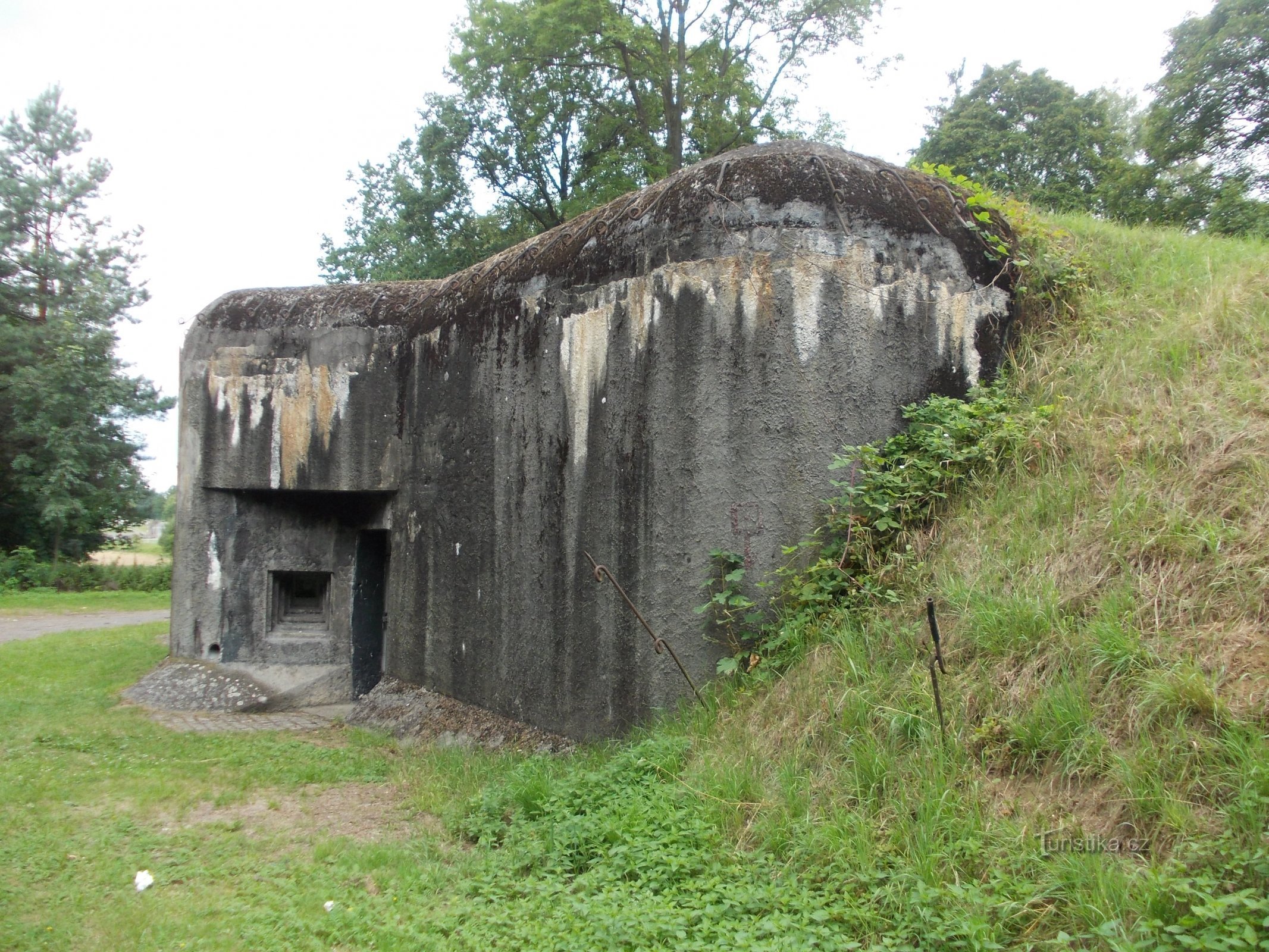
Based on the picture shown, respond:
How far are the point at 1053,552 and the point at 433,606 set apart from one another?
15.7 feet

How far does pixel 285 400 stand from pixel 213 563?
1616mm

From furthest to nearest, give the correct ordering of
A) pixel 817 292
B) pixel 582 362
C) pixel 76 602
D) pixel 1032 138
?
1. pixel 76 602
2. pixel 1032 138
3. pixel 582 362
4. pixel 817 292

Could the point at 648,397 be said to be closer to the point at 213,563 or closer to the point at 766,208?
the point at 766,208

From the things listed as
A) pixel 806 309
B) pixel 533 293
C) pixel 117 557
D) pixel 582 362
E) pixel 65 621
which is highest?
pixel 533 293

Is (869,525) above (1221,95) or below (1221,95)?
below

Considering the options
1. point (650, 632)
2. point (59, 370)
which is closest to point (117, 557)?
point (59, 370)

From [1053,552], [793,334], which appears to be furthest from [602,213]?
[1053,552]

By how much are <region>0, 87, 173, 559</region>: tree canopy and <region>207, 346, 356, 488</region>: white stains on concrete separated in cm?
1486

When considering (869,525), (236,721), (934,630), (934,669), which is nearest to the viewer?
(934,630)

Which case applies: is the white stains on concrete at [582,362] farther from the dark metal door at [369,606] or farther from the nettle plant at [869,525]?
the dark metal door at [369,606]

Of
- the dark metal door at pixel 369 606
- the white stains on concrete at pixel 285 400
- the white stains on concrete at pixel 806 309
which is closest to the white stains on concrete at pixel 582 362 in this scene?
the white stains on concrete at pixel 806 309

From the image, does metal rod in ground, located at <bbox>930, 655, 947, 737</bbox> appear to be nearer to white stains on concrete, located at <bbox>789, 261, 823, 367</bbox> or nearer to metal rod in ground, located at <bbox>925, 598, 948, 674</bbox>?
metal rod in ground, located at <bbox>925, 598, 948, 674</bbox>

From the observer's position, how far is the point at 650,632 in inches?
194

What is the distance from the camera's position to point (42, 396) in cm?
2069
